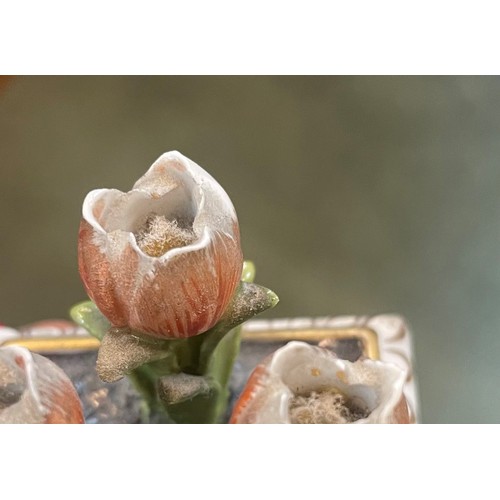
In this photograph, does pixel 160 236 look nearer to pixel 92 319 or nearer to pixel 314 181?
pixel 92 319

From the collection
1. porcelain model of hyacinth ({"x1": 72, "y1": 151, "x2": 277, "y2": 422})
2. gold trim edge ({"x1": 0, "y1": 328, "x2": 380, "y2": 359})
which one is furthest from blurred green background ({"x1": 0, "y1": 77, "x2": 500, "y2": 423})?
porcelain model of hyacinth ({"x1": 72, "y1": 151, "x2": 277, "y2": 422})

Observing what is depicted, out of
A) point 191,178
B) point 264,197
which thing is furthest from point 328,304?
point 191,178

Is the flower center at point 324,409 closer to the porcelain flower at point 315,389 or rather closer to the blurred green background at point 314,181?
the porcelain flower at point 315,389

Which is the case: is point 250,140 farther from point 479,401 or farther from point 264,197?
point 479,401

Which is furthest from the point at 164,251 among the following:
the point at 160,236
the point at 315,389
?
the point at 315,389

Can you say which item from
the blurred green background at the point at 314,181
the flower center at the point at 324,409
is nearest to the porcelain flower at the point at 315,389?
the flower center at the point at 324,409

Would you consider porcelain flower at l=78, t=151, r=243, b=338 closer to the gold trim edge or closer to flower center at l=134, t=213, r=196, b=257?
flower center at l=134, t=213, r=196, b=257
